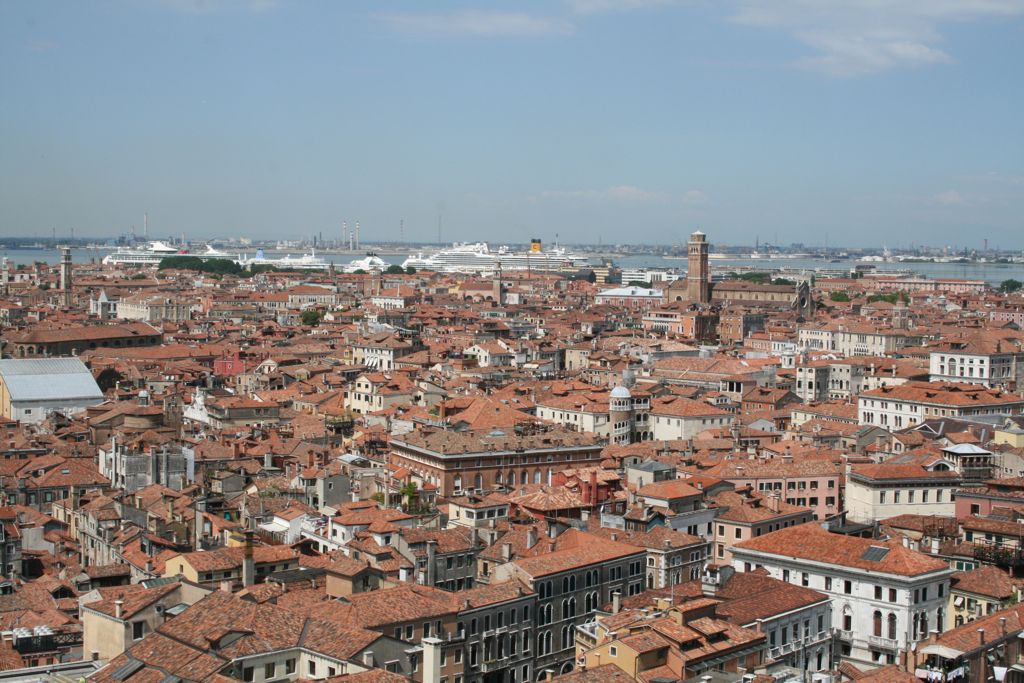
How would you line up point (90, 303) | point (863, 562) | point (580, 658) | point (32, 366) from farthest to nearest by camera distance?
point (90, 303), point (32, 366), point (863, 562), point (580, 658)

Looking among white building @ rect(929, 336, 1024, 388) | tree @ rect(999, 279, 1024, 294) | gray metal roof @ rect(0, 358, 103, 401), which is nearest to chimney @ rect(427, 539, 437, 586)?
gray metal roof @ rect(0, 358, 103, 401)

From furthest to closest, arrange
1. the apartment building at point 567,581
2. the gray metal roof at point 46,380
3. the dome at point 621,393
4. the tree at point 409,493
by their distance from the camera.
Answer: the gray metal roof at point 46,380
the dome at point 621,393
the tree at point 409,493
the apartment building at point 567,581

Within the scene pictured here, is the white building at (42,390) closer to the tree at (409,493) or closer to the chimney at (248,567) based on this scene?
the tree at (409,493)

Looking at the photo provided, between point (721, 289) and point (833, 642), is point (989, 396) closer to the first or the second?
point (833, 642)

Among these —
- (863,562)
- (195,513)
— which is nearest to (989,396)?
(863,562)

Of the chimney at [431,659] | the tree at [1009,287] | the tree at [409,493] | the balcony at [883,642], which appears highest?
the tree at [1009,287]

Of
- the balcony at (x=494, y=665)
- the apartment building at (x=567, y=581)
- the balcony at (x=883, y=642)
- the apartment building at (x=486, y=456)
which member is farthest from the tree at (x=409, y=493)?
the balcony at (x=883, y=642)

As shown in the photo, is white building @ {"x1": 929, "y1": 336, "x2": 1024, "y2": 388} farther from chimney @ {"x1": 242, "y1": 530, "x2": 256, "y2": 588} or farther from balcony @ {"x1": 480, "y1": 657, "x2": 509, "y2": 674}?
chimney @ {"x1": 242, "y1": 530, "x2": 256, "y2": 588}
